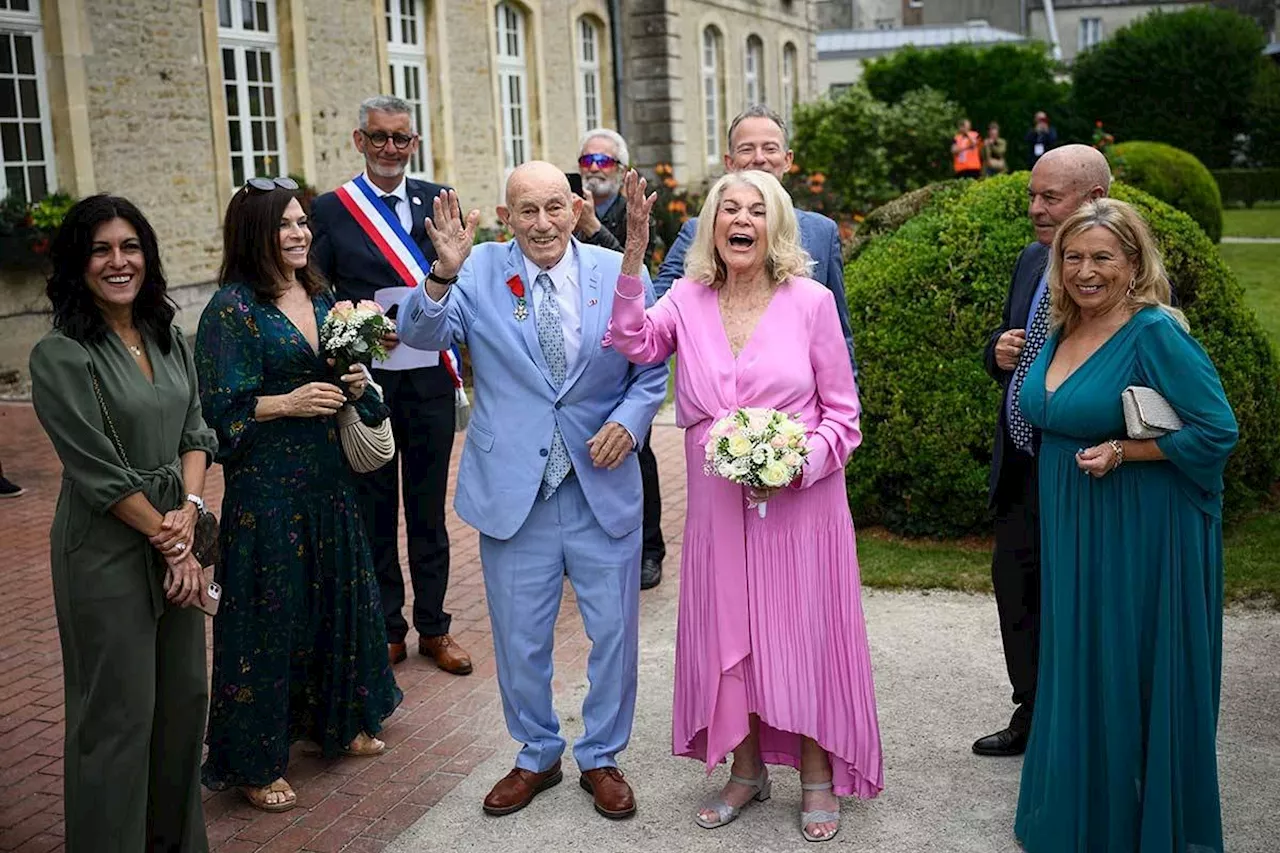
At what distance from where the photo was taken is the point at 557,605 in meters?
4.61

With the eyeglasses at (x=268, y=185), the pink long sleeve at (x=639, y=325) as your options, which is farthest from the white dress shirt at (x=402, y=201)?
the pink long sleeve at (x=639, y=325)

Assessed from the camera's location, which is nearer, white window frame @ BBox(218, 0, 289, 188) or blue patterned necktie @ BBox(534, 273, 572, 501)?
blue patterned necktie @ BBox(534, 273, 572, 501)

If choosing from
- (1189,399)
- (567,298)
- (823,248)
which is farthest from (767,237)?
(1189,399)

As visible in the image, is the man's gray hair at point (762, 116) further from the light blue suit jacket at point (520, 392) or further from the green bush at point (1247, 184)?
the green bush at point (1247, 184)

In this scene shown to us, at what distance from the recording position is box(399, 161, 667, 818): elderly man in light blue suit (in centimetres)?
445

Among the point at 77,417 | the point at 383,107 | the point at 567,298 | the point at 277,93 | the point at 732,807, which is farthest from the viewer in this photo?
the point at 277,93

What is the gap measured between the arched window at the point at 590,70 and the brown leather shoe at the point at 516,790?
1927cm

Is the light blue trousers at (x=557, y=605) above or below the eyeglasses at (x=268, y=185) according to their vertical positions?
below

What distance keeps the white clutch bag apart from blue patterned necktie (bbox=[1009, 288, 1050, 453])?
2.29ft

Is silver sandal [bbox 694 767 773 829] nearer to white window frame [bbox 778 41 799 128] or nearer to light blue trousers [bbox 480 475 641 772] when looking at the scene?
light blue trousers [bbox 480 475 641 772]

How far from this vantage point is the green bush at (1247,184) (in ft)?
115

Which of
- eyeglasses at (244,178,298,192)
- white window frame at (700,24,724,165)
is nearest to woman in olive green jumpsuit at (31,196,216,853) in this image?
eyeglasses at (244,178,298,192)

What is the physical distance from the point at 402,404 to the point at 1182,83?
3612 centimetres

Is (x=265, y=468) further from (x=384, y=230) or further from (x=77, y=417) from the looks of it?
(x=384, y=230)
